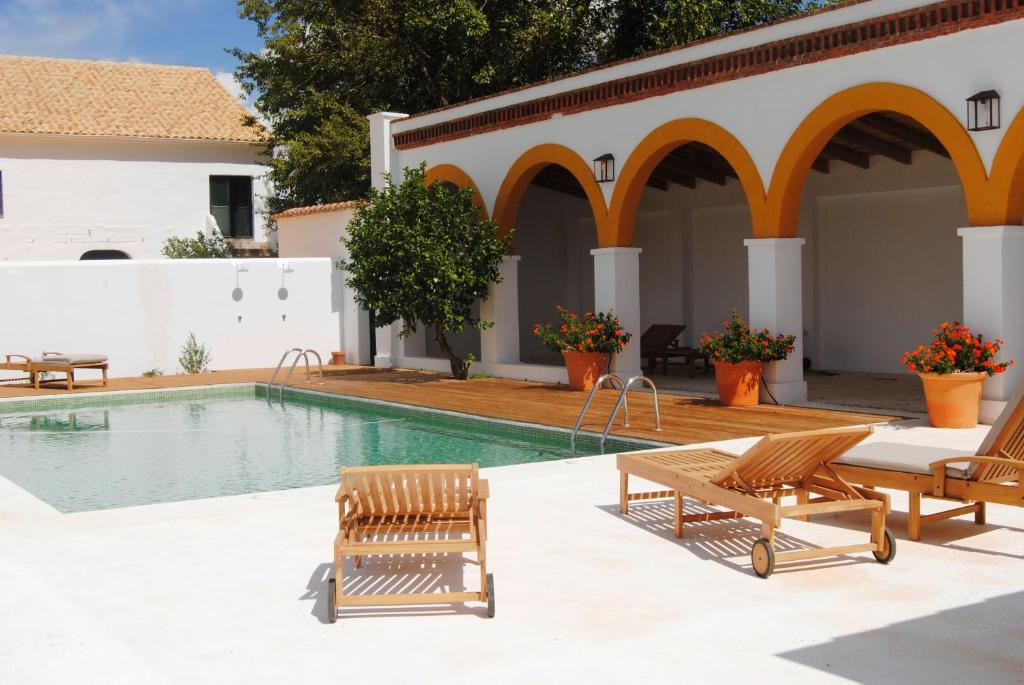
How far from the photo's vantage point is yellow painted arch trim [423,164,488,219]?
18.1 m

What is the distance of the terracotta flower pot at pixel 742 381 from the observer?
509 inches

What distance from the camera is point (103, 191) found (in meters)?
29.7

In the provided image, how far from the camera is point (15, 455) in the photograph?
12117 millimetres

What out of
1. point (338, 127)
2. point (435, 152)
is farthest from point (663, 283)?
point (338, 127)

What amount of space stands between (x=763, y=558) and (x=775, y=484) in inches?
35.9

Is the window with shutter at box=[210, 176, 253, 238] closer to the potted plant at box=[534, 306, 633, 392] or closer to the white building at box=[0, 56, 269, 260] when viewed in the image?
the white building at box=[0, 56, 269, 260]

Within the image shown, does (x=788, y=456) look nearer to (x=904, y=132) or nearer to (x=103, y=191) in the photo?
(x=904, y=132)

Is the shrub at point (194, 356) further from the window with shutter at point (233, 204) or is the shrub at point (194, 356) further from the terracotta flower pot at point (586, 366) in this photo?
the window with shutter at point (233, 204)

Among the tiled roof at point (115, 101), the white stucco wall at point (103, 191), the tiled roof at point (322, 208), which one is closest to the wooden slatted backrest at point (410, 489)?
the tiled roof at point (322, 208)

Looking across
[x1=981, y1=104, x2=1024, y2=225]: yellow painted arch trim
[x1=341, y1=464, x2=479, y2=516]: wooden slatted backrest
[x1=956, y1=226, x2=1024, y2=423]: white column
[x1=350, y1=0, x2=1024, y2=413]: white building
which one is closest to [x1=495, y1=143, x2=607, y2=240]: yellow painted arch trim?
[x1=350, y1=0, x2=1024, y2=413]: white building

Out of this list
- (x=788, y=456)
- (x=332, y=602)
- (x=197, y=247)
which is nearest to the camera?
(x=332, y=602)

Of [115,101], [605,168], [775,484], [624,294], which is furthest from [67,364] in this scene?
[115,101]

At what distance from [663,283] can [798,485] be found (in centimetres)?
1359

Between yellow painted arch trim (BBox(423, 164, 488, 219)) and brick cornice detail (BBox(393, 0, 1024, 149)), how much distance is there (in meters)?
0.54
